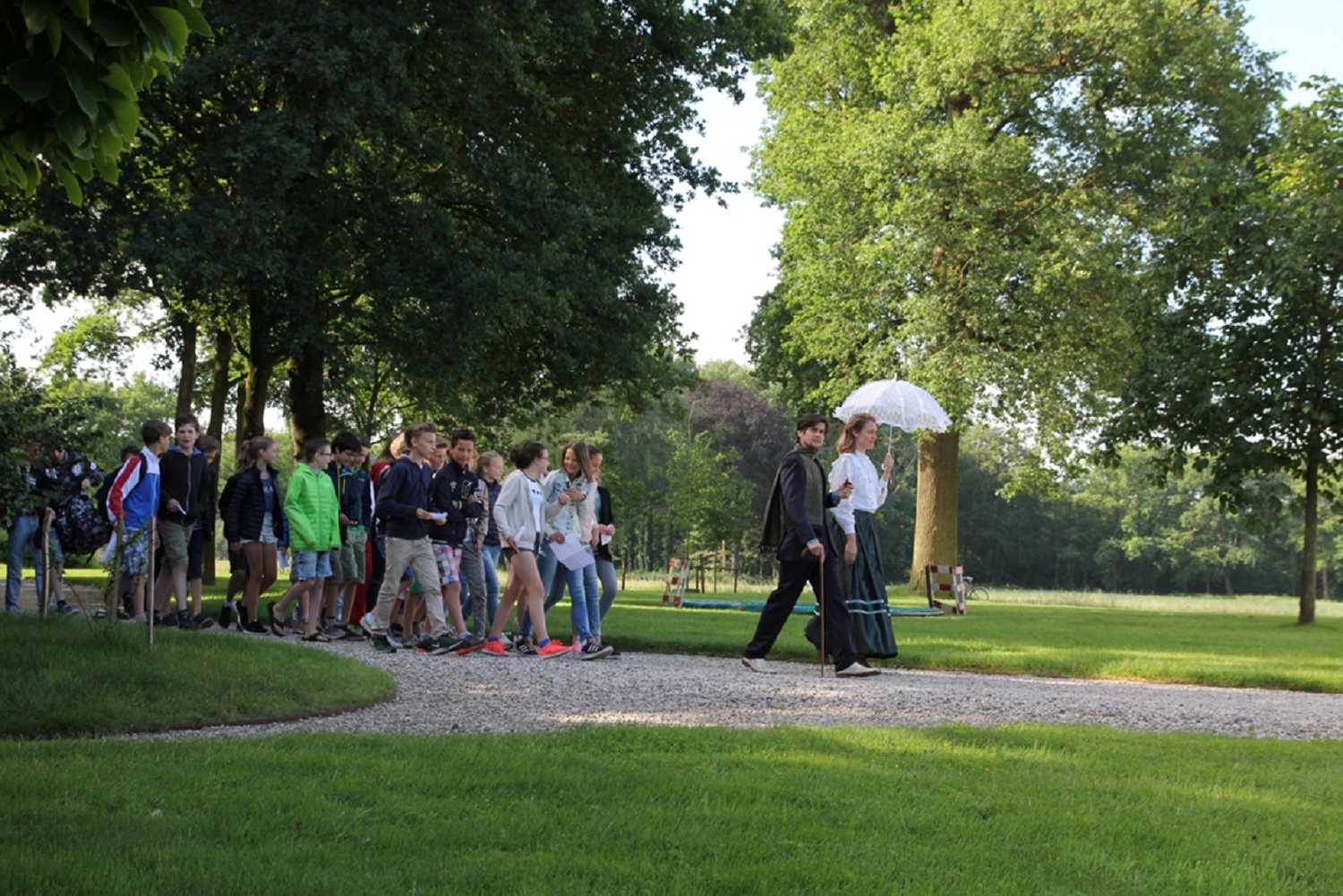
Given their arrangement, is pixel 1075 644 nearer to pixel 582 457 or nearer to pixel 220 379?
pixel 582 457

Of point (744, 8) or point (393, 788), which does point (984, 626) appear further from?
point (393, 788)

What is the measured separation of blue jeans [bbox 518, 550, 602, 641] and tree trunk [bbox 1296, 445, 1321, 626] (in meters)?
14.2

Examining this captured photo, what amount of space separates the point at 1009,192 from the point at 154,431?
2054 cm

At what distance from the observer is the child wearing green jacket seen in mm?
13438

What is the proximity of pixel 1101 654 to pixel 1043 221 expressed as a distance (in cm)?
1572

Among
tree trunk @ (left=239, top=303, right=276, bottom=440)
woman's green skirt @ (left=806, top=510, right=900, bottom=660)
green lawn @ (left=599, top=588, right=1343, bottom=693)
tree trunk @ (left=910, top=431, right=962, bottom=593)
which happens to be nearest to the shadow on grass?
woman's green skirt @ (left=806, top=510, right=900, bottom=660)

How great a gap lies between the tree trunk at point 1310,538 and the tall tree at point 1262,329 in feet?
0.10

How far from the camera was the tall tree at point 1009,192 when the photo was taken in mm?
28062

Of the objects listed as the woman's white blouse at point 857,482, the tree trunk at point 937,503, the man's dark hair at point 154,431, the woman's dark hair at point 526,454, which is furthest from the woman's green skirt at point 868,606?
the tree trunk at point 937,503

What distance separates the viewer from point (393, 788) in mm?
5648

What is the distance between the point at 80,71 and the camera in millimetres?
3820

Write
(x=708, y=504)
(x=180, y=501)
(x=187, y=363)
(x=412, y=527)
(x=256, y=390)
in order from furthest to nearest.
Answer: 1. (x=708, y=504)
2. (x=187, y=363)
3. (x=256, y=390)
4. (x=180, y=501)
5. (x=412, y=527)

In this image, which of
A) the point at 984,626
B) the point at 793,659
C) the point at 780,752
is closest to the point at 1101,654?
the point at 793,659

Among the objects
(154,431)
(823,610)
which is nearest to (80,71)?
(823,610)
